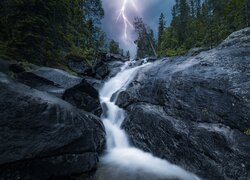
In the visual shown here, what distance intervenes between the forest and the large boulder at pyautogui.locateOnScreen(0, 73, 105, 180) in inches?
303

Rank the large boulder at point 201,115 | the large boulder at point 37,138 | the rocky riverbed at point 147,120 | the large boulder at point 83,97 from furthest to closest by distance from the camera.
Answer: the large boulder at point 83,97 → the large boulder at point 201,115 → the rocky riverbed at point 147,120 → the large boulder at point 37,138

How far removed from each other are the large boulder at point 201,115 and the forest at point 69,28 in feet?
28.5

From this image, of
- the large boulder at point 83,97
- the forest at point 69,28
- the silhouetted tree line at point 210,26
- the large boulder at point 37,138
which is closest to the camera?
the large boulder at point 37,138

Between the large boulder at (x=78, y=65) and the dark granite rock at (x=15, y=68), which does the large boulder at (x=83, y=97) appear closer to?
the dark granite rock at (x=15, y=68)

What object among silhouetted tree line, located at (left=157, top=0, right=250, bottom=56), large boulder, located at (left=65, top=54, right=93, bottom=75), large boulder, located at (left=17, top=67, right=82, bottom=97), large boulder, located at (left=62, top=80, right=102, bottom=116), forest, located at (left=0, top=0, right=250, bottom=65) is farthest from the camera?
silhouetted tree line, located at (left=157, top=0, right=250, bottom=56)

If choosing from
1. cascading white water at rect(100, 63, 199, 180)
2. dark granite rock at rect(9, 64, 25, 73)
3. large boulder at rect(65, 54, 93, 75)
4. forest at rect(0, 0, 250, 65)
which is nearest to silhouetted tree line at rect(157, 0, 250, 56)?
forest at rect(0, 0, 250, 65)

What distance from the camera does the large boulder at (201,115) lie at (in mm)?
8273

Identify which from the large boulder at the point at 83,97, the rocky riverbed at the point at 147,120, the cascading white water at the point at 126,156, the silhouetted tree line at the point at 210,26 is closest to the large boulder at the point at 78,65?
the rocky riverbed at the point at 147,120

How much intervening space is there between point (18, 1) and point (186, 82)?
12.4 m

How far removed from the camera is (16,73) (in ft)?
39.7

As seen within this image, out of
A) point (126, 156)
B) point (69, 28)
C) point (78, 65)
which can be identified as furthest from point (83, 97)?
point (69, 28)

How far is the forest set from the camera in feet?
46.4

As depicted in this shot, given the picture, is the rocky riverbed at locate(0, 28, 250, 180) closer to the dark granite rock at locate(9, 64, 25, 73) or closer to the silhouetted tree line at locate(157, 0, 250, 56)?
the dark granite rock at locate(9, 64, 25, 73)

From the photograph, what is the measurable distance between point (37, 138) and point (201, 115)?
7277 mm
